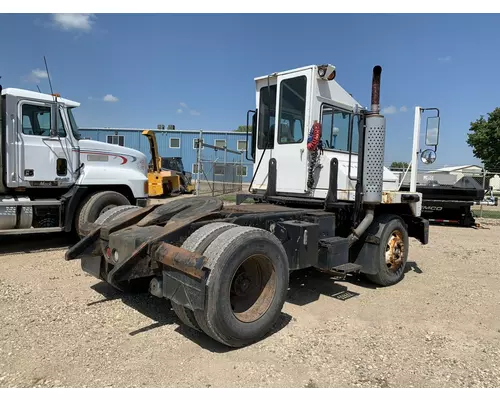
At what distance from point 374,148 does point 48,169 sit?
5773 millimetres

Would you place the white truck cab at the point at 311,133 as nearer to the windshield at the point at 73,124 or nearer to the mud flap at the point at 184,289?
the mud flap at the point at 184,289

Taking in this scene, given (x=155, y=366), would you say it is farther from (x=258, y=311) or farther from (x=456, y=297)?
(x=456, y=297)

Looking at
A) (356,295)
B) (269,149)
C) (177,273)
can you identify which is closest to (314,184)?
(269,149)

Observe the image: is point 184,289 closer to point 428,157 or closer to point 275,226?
point 275,226

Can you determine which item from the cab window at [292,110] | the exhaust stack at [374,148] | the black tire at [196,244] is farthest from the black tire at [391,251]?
the black tire at [196,244]

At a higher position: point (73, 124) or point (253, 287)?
point (73, 124)

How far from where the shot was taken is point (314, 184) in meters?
5.67

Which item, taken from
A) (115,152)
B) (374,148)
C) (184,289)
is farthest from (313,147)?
(115,152)

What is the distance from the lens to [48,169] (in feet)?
24.3

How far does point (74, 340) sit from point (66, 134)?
16.7ft

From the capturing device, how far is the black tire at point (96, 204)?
7.51 metres

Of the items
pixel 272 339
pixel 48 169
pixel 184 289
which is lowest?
pixel 272 339

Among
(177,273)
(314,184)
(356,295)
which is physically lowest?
(356,295)

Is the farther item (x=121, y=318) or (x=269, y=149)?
(x=269, y=149)
